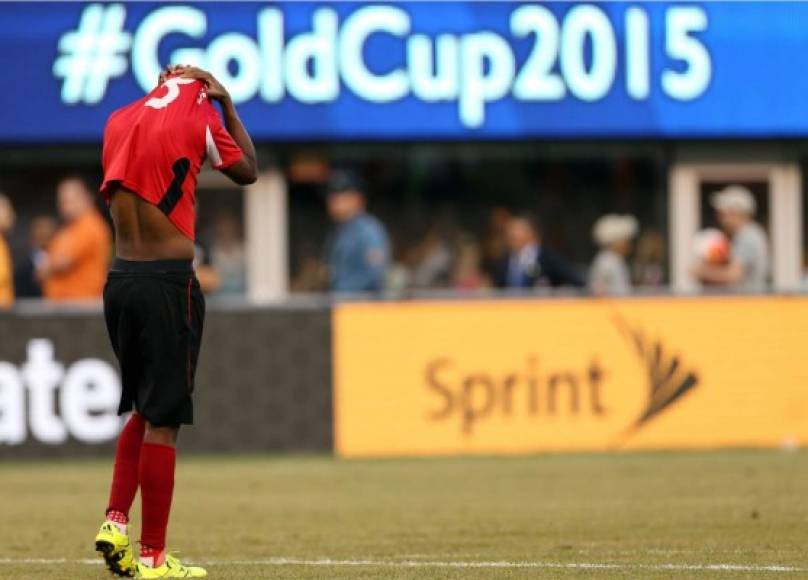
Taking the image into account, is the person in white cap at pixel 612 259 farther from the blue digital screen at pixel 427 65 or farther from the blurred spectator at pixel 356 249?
the blurred spectator at pixel 356 249

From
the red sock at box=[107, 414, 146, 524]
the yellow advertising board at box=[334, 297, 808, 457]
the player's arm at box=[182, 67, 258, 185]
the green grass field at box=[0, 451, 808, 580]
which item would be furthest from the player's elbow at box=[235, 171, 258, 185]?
the yellow advertising board at box=[334, 297, 808, 457]

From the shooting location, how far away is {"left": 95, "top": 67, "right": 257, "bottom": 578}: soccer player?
24.7 ft

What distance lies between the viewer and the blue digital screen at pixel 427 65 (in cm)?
1892

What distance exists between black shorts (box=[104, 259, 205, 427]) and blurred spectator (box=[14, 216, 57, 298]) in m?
10.4

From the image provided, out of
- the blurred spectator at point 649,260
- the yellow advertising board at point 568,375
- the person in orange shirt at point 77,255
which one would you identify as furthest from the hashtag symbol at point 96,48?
the blurred spectator at point 649,260

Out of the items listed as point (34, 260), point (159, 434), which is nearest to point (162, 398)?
point (159, 434)

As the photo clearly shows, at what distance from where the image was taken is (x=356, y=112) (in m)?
19.3

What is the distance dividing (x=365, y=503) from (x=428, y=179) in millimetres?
8625

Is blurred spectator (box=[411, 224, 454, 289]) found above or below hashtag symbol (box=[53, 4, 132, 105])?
below

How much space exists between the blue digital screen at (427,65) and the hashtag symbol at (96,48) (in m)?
0.01

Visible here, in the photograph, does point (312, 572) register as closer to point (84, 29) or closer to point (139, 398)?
point (139, 398)

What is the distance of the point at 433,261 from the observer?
19.5m

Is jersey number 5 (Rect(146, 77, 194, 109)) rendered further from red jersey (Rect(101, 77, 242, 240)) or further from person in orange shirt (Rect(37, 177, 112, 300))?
person in orange shirt (Rect(37, 177, 112, 300))

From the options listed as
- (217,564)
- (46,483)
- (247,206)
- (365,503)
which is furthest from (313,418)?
(217,564)
